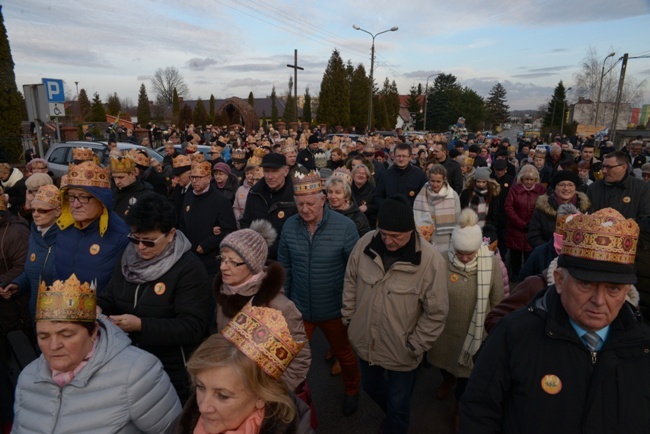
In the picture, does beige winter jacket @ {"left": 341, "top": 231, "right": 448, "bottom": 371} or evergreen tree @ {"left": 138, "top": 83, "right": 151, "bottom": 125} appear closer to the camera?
beige winter jacket @ {"left": 341, "top": 231, "right": 448, "bottom": 371}

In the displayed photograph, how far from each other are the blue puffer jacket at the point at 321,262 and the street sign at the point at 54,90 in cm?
866

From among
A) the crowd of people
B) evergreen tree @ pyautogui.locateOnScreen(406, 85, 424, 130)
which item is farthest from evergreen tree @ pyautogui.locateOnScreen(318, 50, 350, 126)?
the crowd of people

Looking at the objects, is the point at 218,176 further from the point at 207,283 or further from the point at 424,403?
the point at 424,403

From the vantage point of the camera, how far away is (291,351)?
187cm

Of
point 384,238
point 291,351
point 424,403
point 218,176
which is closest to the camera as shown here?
point 291,351

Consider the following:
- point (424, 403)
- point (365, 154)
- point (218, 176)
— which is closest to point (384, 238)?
point (424, 403)

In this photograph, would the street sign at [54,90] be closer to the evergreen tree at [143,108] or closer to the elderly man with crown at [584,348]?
the elderly man with crown at [584,348]

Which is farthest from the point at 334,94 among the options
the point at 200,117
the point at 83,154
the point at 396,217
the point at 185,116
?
the point at 396,217

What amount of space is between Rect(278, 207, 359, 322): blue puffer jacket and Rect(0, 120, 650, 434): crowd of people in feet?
0.05

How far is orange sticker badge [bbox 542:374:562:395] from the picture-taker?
1837 mm

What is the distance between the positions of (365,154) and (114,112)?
58.0 m

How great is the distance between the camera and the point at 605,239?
5.88ft

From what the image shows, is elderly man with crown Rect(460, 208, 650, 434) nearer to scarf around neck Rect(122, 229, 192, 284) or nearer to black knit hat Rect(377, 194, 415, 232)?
black knit hat Rect(377, 194, 415, 232)

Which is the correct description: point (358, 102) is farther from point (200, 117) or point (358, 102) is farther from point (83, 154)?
point (83, 154)
